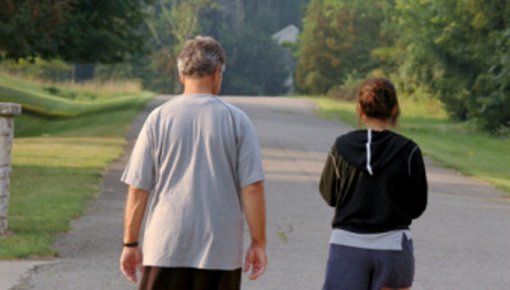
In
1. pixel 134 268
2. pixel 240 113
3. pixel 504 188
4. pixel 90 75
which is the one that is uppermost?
pixel 240 113

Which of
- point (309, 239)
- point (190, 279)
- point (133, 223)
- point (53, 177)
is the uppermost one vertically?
point (133, 223)

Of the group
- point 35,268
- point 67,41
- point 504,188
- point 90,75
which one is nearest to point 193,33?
point 90,75

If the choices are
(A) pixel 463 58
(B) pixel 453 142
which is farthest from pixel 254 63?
(B) pixel 453 142

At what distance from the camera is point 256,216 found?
5.66 metres

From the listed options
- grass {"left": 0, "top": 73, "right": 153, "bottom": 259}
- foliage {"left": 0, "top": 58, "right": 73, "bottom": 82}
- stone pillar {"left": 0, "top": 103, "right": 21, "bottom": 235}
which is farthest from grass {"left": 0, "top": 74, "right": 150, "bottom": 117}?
stone pillar {"left": 0, "top": 103, "right": 21, "bottom": 235}

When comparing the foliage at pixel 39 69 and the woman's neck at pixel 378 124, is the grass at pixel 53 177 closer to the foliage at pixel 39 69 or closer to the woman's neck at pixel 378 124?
the woman's neck at pixel 378 124

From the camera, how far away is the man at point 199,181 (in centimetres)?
556

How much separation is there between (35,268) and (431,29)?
2898 centimetres

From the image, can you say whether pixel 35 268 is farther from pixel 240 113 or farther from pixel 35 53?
pixel 35 53

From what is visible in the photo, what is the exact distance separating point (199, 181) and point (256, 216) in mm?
313

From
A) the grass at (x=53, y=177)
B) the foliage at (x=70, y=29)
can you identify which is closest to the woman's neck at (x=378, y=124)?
the grass at (x=53, y=177)

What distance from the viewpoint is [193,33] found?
312 ft

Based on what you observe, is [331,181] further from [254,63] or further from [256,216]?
[254,63]

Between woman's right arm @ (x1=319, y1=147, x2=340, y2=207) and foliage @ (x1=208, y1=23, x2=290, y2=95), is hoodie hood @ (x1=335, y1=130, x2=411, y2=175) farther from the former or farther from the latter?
foliage @ (x1=208, y1=23, x2=290, y2=95)
